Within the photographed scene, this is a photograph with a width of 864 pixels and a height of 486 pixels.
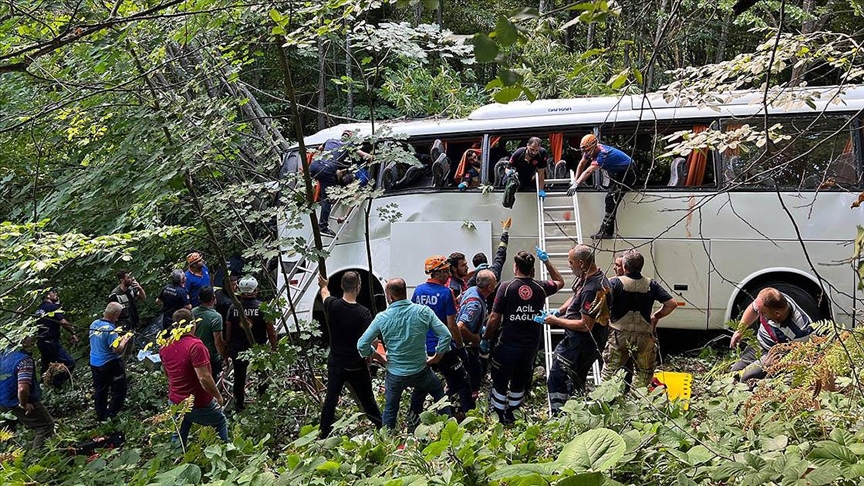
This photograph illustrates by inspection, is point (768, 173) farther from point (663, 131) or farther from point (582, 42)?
point (582, 42)

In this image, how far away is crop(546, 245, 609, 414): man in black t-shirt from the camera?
529cm

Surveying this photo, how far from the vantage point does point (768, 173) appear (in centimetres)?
335

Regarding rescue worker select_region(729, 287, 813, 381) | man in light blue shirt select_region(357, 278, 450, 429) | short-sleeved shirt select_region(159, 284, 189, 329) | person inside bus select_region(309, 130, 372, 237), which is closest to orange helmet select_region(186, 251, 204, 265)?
short-sleeved shirt select_region(159, 284, 189, 329)

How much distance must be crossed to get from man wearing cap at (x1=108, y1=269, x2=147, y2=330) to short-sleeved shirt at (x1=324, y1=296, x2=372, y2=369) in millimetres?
3415

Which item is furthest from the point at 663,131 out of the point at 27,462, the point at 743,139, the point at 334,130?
the point at 27,462

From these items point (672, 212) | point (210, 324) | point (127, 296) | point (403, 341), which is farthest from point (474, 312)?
point (127, 296)

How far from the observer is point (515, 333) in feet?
18.3

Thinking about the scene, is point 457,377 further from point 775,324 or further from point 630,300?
point 775,324

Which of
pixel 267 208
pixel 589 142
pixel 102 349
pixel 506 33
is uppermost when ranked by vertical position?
pixel 506 33

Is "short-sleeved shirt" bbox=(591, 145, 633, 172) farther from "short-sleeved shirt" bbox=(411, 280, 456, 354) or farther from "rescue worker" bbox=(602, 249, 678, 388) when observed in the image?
"short-sleeved shirt" bbox=(411, 280, 456, 354)

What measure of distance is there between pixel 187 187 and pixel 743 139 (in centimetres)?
490

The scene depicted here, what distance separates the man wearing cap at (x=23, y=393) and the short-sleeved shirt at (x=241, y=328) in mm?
1871

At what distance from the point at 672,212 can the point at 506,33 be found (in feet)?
22.4

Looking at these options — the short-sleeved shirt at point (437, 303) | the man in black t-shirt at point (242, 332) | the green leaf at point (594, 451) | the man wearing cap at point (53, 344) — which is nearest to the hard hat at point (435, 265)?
the short-sleeved shirt at point (437, 303)
